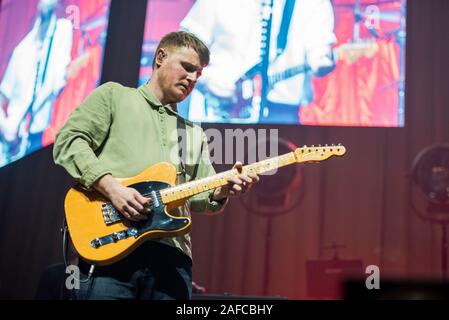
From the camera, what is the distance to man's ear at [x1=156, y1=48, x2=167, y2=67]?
2372mm

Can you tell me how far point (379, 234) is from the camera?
4793 mm

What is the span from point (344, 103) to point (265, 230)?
124cm

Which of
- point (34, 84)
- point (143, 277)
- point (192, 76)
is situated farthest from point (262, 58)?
point (143, 277)

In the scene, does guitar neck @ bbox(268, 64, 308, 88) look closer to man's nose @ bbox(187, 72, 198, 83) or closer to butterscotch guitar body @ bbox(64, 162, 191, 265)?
man's nose @ bbox(187, 72, 198, 83)

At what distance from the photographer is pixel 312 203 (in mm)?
4914

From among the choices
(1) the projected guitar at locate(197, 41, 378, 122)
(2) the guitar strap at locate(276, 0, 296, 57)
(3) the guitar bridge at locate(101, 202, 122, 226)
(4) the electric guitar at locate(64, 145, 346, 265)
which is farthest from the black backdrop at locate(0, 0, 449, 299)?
(3) the guitar bridge at locate(101, 202, 122, 226)

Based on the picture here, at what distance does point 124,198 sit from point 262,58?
111 inches

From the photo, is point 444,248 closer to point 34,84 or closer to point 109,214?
point 109,214

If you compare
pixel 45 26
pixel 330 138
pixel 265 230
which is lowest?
pixel 265 230

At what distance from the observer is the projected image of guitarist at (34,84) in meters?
4.46

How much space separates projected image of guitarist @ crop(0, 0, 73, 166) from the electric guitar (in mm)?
2538

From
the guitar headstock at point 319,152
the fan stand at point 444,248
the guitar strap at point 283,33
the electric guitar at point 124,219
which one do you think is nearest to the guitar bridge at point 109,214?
the electric guitar at point 124,219

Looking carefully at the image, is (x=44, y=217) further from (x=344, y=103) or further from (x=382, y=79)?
(x=382, y=79)
